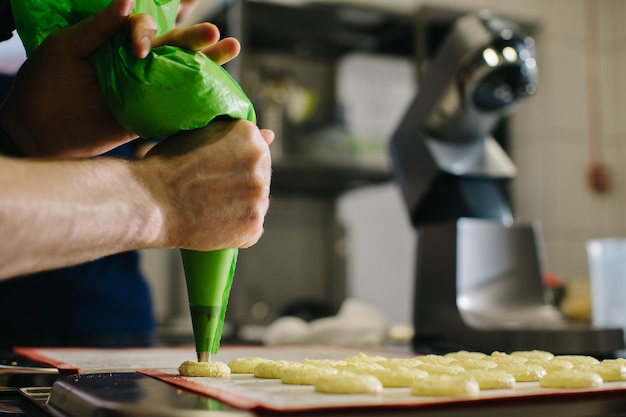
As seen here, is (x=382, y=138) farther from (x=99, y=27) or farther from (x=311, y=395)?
(x=311, y=395)

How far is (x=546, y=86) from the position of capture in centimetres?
332

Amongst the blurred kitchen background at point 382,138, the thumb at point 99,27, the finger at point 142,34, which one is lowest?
the finger at point 142,34

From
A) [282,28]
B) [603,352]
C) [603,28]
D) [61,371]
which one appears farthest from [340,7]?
[61,371]

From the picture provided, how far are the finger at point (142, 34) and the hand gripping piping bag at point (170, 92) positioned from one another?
0.01m

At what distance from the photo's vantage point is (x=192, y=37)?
71 cm

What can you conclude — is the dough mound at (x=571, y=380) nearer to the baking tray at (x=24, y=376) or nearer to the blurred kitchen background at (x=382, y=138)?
the baking tray at (x=24, y=376)

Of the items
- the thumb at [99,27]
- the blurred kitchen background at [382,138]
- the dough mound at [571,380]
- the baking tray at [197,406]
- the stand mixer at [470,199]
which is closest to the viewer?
the baking tray at [197,406]

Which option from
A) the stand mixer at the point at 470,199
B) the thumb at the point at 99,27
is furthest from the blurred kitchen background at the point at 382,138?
the thumb at the point at 99,27

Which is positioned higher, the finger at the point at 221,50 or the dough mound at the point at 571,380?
the finger at the point at 221,50

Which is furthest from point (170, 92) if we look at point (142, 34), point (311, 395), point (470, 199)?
point (470, 199)

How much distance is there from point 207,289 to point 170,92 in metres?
0.20

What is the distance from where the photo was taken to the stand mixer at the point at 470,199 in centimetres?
125

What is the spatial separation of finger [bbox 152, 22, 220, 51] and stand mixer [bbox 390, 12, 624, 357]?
665 mm

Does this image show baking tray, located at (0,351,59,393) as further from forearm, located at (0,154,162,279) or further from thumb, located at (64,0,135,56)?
thumb, located at (64,0,135,56)
